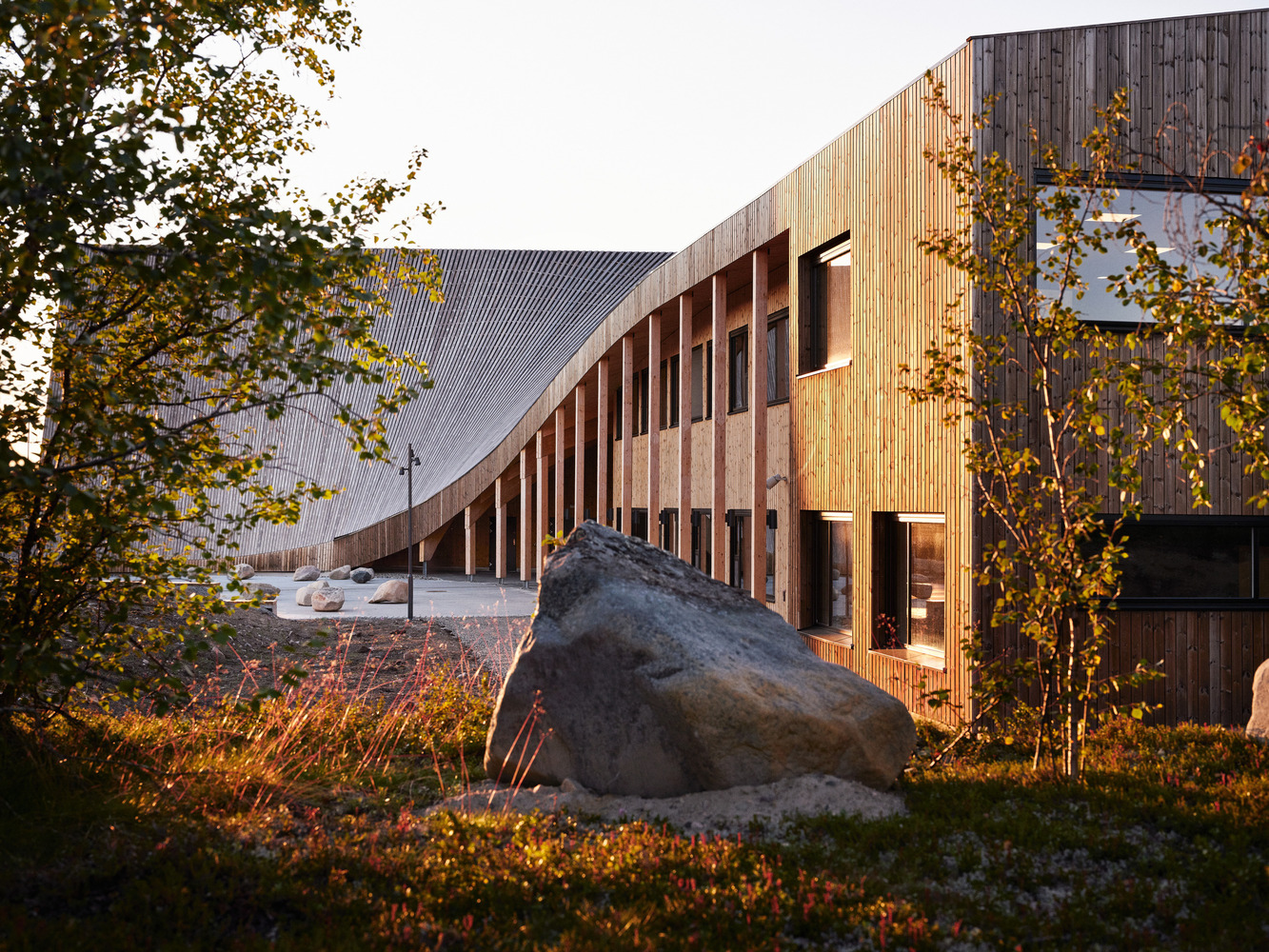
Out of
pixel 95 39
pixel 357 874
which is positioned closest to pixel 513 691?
pixel 357 874

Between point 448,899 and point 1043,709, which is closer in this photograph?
point 448,899

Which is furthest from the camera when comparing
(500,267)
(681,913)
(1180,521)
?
(500,267)

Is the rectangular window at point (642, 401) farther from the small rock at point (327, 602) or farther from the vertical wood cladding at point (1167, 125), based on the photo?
the vertical wood cladding at point (1167, 125)

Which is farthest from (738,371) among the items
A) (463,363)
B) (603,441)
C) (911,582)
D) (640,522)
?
(463,363)

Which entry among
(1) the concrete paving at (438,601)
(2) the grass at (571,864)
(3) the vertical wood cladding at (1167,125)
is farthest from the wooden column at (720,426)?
(2) the grass at (571,864)

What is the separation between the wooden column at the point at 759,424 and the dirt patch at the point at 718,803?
7044 millimetres

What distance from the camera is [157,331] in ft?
17.9

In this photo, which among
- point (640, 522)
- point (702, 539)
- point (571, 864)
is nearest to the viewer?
point (571, 864)

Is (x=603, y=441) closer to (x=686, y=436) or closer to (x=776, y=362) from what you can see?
(x=686, y=436)

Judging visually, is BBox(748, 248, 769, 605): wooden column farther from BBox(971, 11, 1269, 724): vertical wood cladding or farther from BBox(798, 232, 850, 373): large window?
BBox(971, 11, 1269, 724): vertical wood cladding

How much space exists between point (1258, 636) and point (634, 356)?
13472 mm

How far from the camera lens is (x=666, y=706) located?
6.04m

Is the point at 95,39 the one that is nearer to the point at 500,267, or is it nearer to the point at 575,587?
the point at 575,587

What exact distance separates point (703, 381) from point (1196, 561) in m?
9.47
